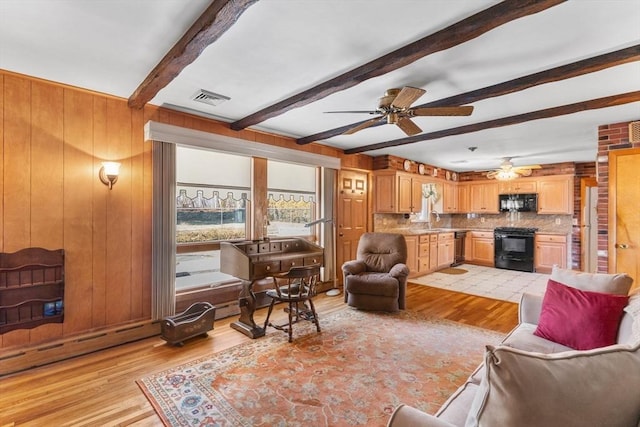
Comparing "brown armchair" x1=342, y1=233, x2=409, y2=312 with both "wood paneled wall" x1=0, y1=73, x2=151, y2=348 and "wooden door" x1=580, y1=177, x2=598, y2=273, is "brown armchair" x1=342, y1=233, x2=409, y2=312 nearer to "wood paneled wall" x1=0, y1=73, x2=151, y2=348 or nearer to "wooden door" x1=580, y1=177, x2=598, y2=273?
"wood paneled wall" x1=0, y1=73, x2=151, y2=348

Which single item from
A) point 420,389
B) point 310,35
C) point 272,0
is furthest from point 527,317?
point 272,0

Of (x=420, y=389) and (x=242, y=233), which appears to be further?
(x=242, y=233)

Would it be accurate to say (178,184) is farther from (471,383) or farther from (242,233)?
(471,383)

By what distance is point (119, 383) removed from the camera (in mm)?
2416

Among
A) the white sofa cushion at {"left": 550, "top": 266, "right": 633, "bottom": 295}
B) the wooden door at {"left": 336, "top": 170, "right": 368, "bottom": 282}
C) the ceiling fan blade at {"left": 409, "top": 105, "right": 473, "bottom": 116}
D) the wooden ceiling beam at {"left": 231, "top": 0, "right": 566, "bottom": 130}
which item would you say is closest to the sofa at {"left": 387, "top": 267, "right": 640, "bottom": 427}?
the white sofa cushion at {"left": 550, "top": 266, "right": 633, "bottom": 295}

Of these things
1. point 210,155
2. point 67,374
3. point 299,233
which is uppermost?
point 210,155

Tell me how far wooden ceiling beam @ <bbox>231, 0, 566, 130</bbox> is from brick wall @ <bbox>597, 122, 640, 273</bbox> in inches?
133

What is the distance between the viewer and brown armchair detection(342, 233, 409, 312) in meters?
4.03

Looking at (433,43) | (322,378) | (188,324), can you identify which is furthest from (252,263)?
Result: (433,43)

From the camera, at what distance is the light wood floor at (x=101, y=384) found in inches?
79.7

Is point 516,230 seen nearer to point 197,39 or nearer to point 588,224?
point 588,224

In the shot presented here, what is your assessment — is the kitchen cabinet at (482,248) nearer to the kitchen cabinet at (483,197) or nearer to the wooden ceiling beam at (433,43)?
the kitchen cabinet at (483,197)

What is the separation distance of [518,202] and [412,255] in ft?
11.2

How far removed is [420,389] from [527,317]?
3.58ft
